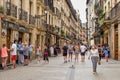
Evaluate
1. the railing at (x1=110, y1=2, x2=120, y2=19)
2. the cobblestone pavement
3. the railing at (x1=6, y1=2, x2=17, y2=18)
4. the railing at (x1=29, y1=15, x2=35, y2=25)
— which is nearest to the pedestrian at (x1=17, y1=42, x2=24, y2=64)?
the railing at (x1=6, y1=2, x2=17, y2=18)

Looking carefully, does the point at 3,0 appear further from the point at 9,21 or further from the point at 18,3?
the point at 18,3

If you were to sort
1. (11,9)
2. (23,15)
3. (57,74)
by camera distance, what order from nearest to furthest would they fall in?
(57,74)
(11,9)
(23,15)

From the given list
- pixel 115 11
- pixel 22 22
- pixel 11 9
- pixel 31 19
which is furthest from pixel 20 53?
pixel 115 11

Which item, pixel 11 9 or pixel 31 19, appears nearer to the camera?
pixel 11 9

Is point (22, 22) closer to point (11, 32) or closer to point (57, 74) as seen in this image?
point (11, 32)

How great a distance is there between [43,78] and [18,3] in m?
14.1

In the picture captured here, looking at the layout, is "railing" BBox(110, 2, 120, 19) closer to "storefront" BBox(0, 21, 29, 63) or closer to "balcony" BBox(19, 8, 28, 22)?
"balcony" BBox(19, 8, 28, 22)

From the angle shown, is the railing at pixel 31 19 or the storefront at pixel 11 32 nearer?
the storefront at pixel 11 32

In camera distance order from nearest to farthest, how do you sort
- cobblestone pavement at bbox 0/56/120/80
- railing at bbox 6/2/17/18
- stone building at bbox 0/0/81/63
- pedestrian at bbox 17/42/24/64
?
cobblestone pavement at bbox 0/56/120/80 < stone building at bbox 0/0/81/63 < railing at bbox 6/2/17/18 < pedestrian at bbox 17/42/24/64

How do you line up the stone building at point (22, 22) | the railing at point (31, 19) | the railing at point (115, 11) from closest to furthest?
the stone building at point (22, 22) < the railing at point (115, 11) < the railing at point (31, 19)

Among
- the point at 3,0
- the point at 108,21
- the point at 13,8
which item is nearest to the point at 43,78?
the point at 3,0

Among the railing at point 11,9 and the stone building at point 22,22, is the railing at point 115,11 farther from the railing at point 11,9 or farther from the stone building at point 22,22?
the railing at point 11,9

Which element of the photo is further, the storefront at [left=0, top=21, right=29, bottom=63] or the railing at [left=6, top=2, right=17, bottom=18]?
the railing at [left=6, top=2, right=17, bottom=18]

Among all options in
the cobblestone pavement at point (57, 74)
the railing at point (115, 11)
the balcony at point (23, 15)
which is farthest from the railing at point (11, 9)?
the railing at point (115, 11)
